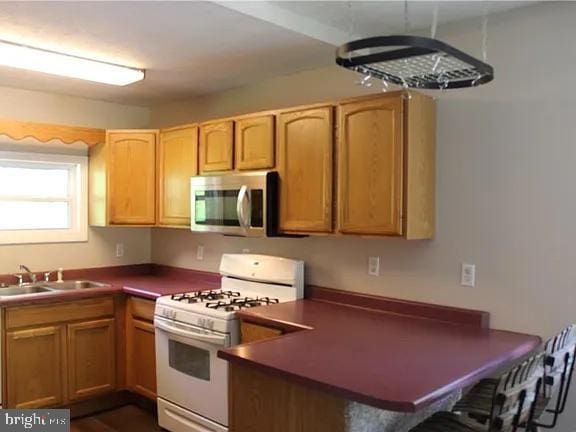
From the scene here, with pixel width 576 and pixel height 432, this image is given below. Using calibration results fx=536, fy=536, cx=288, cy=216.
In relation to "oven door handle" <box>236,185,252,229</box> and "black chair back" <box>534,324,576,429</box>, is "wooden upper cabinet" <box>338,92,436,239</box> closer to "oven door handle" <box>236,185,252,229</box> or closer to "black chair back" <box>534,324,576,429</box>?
"oven door handle" <box>236,185,252,229</box>

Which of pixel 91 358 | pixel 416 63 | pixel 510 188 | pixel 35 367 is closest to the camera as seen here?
pixel 416 63

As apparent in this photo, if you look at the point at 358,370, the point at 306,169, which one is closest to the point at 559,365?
the point at 358,370

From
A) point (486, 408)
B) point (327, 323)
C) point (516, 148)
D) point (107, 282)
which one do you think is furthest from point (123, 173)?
point (486, 408)

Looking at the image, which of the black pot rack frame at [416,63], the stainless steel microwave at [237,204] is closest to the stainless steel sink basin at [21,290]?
the stainless steel microwave at [237,204]

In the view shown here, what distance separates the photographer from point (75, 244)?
4445 mm

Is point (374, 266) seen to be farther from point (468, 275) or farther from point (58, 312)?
point (58, 312)

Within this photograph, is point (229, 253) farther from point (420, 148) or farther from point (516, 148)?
point (516, 148)

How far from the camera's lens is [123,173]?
422 cm

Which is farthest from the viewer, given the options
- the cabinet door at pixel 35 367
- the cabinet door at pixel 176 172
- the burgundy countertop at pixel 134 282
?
the cabinet door at pixel 176 172

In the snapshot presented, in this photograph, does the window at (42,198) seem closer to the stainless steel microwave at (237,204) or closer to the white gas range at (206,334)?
the stainless steel microwave at (237,204)

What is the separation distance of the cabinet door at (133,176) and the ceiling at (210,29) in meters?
0.75

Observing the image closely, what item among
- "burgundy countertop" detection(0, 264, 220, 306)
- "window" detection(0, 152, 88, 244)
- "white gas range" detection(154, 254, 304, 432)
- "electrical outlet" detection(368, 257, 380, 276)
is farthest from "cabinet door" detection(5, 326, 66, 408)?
"electrical outlet" detection(368, 257, 380, 276)

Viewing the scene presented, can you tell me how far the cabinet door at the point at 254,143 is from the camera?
3.35 metres

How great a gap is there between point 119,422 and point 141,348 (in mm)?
512
